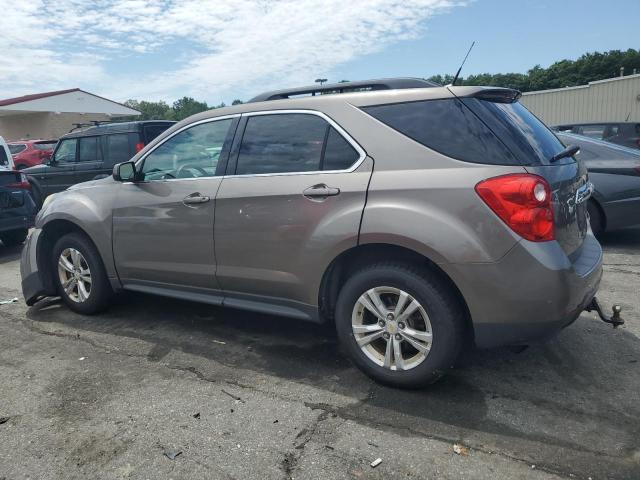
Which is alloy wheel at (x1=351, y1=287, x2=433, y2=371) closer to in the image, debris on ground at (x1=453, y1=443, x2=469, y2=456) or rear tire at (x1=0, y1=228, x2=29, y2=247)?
debris on ground at (x1=453, y1=443, x2=469, y2=456)

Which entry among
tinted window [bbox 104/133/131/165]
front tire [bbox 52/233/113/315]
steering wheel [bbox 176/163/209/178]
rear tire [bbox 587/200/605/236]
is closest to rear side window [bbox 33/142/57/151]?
tinted window [bbox 104/133/131/165]

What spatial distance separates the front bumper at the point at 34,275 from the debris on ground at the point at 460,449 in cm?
400

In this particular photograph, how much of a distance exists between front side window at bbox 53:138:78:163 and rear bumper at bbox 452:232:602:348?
31.4 ft

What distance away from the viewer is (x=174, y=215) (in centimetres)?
398

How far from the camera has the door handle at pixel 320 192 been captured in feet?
10.6

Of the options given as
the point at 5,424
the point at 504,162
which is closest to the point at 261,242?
the point at 504,162

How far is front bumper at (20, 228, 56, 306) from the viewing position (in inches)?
192

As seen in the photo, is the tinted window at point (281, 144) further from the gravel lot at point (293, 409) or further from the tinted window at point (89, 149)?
the tinted window at point (89, 149)

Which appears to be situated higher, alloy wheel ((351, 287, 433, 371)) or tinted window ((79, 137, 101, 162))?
tinted window ((79, 137, 101, 162))

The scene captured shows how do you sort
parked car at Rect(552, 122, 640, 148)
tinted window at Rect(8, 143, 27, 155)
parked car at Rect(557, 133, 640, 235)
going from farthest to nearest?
1. tinted window at Rect(8, 143, 27, 155)
2. parked car at Rect(552, 122, 640, 148)
3. parked car at Rect(557, 133, 640, 235)

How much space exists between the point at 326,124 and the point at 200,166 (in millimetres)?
1130

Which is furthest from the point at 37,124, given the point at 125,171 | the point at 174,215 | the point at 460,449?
the point at 460,449

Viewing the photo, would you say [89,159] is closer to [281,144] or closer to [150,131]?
[150,131]

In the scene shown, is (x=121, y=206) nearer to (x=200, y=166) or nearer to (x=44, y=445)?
(x=200, y=166)
